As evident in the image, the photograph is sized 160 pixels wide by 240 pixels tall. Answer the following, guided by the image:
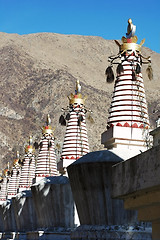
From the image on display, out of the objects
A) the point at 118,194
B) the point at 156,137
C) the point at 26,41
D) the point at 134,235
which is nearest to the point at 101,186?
the point at 134,235

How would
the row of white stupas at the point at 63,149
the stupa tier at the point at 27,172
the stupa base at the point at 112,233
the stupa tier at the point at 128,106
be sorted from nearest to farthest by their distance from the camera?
the stupa base at the point at 112,233
the stupa tier at the point at 128,106
the row of white stupas at the point at 63,149
the stupa tier at the point at 27,172

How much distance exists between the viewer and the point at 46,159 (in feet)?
109

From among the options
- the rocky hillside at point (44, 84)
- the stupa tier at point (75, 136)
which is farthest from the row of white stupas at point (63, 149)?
the rocky hillside at point (44, 84)

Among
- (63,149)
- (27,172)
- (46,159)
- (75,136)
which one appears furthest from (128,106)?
(27,172)

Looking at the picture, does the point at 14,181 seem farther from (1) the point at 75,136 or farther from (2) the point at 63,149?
(1) the point at 75,136

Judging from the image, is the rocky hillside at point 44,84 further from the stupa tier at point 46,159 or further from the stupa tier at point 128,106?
the stupa tier at point 128,106

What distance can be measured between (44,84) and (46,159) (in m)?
103

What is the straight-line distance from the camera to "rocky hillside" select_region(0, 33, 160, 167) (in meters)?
113

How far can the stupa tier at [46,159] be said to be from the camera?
3268 cm

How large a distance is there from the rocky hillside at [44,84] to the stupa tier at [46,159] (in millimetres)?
58923

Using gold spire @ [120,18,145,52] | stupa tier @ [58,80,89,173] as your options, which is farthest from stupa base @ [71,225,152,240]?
stupa tier @ [58,80,89,173]

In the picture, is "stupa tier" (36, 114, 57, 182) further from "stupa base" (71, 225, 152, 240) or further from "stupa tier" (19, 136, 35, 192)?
"stupa base" (71, 225, 152, 240)

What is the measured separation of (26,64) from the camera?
154250 mm

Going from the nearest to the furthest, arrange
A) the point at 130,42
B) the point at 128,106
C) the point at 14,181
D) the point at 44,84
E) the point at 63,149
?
the point at 128,106
the point at 130,42
the point at 63,149
the point at 14,181
the point at 44,84
